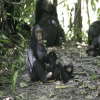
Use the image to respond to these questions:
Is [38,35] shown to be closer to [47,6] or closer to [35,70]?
[35,70]

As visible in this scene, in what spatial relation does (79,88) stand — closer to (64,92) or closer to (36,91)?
(64,92)

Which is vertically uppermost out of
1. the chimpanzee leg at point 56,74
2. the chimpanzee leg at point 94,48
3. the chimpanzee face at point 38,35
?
the chimpanzee face at point 38,35

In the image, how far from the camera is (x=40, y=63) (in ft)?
11.2

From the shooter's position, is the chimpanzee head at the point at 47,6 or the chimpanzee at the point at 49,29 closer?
the chimpanzee at the point at 49,29

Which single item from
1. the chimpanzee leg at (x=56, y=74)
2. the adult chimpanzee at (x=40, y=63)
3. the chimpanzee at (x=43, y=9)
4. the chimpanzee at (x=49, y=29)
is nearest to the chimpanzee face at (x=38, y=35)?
the adult chimpanzee at (x=40, y=63)

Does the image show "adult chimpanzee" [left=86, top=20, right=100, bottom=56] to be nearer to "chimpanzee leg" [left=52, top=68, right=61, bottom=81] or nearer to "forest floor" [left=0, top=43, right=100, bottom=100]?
"forest floor" [left=0, top=43, right=100, bottom=100]

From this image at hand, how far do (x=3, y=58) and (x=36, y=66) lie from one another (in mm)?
1620

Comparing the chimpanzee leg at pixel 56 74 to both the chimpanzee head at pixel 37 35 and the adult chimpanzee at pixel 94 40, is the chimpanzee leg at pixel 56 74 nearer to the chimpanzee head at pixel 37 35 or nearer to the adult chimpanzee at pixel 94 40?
the chimpanzee head at pixel 37 35

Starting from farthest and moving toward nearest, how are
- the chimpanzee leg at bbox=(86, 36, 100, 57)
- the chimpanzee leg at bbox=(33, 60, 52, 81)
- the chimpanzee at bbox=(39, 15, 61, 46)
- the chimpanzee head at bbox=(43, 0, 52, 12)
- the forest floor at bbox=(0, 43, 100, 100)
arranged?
1. the chimpanzee head at bbox=(43, 0, 52, 12)
2. the chimpanzee at bbox=(39, 15, 61, 46)
3. the chimpanzee leg at bbox=(86, 36, 100, 57)
4. the chimpanzee leg at bbox=(33, 60, 52, 81)
5. the forest floor at bbox=(0, 43, 100, 100)

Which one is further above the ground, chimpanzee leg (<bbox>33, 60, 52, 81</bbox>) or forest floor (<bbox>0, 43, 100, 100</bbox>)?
chimpanzee leg (<bbox>33, 60, 52, 81</bbox>)

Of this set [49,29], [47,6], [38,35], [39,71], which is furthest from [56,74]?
[47,6]

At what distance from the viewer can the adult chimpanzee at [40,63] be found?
3.21 m

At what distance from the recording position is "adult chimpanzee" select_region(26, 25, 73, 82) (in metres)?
3.21

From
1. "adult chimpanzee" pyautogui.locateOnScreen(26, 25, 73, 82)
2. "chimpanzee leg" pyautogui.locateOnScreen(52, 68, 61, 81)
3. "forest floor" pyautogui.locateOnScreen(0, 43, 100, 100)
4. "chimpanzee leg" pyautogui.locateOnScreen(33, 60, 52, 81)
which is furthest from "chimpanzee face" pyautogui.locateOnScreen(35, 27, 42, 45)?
"forest floor" pyautogui.locateOnScreen(0, 43, 100, 100)
